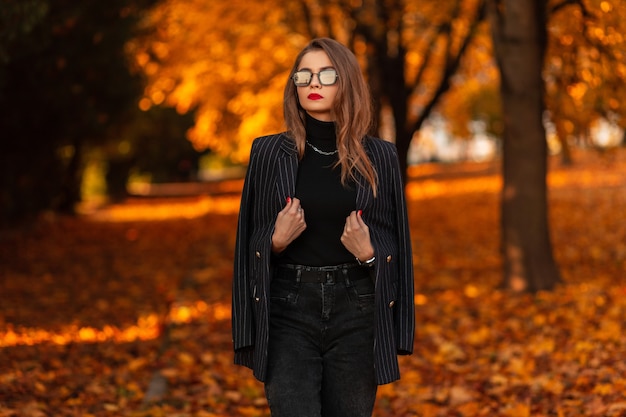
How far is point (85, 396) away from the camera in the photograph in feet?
23.8

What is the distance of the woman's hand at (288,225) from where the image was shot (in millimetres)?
3633

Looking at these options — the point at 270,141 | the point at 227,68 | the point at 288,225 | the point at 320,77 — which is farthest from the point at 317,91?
the point at 227,68

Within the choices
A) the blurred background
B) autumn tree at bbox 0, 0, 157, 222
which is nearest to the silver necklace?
the blurred background

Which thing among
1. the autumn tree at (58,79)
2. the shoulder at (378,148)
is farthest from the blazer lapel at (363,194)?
the autumn tree at (58,79)

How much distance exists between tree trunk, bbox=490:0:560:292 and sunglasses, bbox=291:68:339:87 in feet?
23.3

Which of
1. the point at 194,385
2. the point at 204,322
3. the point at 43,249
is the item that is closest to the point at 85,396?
the point at 194,385

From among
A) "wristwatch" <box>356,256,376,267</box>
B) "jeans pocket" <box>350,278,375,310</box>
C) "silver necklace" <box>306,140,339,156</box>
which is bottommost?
"jeans pocket" <box>350,278,375,310</box>

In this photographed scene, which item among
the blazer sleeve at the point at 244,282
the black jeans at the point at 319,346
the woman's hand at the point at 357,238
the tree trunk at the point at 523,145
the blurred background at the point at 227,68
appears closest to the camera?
the woman's hand at the point at 357,238

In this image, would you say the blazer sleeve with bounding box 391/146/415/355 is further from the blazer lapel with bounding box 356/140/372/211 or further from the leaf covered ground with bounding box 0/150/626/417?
the leaf covered ground with bounding box 0/150/626/417

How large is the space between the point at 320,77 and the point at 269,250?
2.24 feet

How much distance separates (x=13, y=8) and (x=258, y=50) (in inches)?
534

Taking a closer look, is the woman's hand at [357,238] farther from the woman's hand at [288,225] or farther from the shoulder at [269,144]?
Answer: the shoulder at [269,144]

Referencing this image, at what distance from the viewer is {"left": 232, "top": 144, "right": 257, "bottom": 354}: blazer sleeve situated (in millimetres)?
3826

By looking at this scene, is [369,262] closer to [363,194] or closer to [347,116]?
[363,194]
